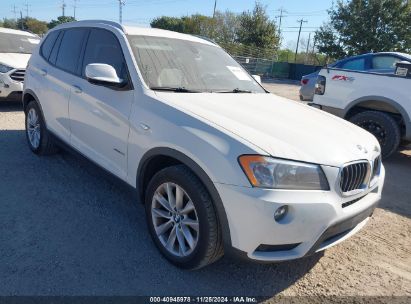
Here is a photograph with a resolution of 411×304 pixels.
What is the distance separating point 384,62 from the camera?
6.61 metres

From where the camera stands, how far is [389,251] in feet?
11.5

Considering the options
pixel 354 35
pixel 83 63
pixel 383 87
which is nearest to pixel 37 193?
pixel 83 63

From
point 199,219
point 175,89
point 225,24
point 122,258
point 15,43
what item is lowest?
point 122,258

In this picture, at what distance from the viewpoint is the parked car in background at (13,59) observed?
8.01 m

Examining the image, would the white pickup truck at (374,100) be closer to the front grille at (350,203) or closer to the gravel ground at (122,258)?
the gravel ground at (122,258)

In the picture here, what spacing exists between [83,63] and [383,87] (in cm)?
463

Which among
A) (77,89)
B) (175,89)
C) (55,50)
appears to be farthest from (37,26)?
(175,89)

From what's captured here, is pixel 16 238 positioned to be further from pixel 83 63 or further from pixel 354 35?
pixel 354 35

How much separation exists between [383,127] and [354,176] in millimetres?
3925

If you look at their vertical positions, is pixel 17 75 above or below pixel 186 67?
below

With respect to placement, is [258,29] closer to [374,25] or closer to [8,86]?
[374,25]

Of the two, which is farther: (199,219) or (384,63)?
(384,63)

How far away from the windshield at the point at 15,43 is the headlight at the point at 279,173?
879cm

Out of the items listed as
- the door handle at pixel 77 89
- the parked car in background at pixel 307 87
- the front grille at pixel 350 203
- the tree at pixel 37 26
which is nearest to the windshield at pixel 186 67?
the door handle at pixel 77 89
